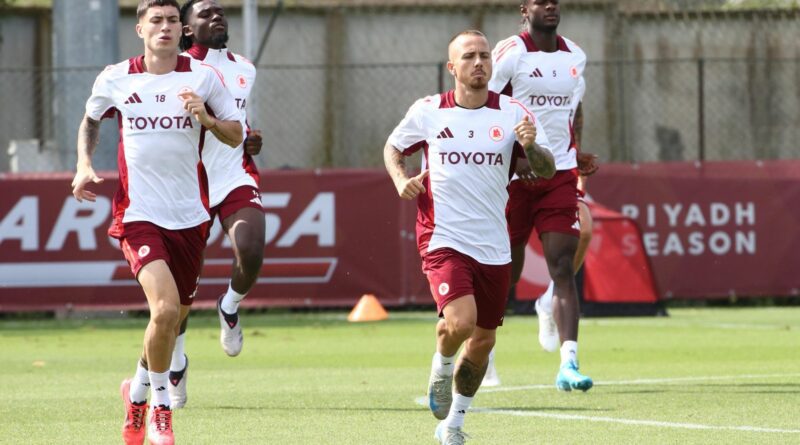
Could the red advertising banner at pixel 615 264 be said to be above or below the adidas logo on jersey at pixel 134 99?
below

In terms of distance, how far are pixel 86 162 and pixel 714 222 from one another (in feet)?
39.5

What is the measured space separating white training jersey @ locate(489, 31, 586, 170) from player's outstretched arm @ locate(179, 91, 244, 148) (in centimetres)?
283

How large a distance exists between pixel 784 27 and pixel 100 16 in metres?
9.47

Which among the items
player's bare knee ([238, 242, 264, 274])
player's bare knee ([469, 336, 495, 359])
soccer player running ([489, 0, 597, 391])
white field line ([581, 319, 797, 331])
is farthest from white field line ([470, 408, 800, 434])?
white field line ([581, 319, 797, 331])

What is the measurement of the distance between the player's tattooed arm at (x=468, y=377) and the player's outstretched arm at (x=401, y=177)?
90 cm

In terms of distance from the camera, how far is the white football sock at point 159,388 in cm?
798

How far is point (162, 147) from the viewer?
8281 mm

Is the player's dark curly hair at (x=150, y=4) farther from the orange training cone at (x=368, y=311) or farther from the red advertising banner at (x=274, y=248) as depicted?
the orange training cone at (x=368, y=311)

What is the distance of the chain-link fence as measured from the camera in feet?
70.7

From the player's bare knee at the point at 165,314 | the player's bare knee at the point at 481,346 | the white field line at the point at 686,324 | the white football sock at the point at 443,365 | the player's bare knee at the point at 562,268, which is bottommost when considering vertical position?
the white field line at the point at 686,324

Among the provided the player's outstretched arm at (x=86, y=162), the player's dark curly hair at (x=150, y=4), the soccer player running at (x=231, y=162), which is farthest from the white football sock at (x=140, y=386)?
the soccer player running at (x=231, y=162)

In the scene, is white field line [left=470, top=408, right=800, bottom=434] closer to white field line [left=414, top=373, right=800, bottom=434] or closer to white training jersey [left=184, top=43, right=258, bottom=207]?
white field line [left=414, top=373, right=800, bottom=434]

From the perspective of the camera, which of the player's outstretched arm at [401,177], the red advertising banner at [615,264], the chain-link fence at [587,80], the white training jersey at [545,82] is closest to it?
the player's outstretched arm at [401,177]

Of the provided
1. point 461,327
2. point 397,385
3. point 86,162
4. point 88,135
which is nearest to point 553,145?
point 397,385
